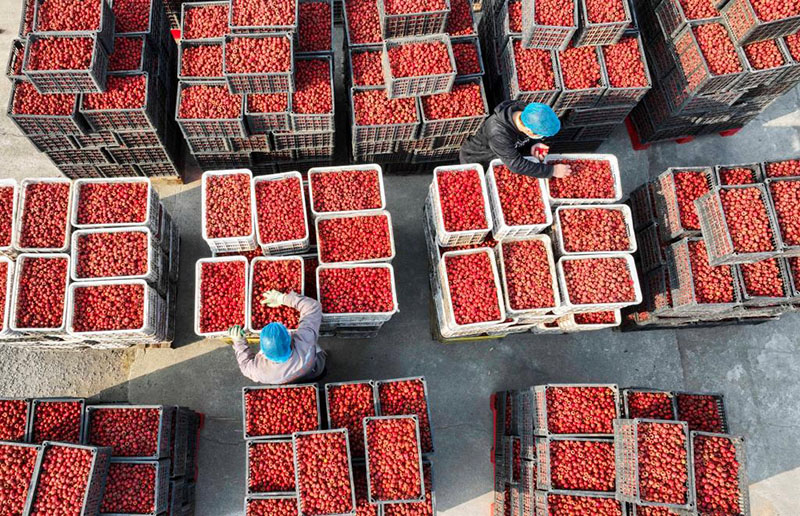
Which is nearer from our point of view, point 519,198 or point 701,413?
point 701,413

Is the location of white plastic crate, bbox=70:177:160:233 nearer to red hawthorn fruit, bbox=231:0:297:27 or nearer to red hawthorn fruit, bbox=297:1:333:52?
red hawthorn fruit, bbox=231:0:297:27

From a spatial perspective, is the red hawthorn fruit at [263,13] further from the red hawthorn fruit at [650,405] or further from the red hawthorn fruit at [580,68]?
the red hawthorn fruit at [650,405]

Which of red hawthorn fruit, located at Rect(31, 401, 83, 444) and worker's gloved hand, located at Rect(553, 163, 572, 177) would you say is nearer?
red hawthorn fruit, located at Rect(31, 401, 83, 444)

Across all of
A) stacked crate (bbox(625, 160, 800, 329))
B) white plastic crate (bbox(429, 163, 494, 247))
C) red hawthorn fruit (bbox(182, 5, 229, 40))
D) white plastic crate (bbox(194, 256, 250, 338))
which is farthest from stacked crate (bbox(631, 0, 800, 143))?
white plastic crate (bbox(194, 256, 250, 338))

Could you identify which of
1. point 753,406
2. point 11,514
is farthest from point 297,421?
point 753,406

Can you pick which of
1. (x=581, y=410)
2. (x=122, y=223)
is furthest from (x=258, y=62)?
(x=581, y=410)

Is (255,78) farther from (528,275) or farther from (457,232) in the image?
(528,275)
